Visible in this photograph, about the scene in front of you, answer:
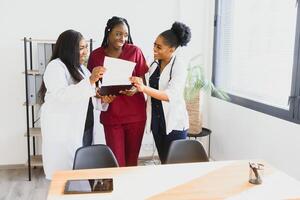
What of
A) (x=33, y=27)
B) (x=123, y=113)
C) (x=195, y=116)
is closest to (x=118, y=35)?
(x=123, y=113)

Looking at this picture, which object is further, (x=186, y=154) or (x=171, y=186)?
(x=186, y=154)

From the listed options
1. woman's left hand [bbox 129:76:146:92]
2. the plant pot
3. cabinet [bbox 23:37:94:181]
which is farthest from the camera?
the plant pot

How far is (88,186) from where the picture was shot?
1644 millimetres

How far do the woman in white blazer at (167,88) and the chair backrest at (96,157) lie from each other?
0.49 m

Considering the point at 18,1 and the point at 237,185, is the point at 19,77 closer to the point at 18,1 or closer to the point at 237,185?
the point at 18,1

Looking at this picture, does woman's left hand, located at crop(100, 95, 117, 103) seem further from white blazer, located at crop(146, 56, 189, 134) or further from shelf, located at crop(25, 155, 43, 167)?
shelf, located at crop(25, 155, 43, 167)

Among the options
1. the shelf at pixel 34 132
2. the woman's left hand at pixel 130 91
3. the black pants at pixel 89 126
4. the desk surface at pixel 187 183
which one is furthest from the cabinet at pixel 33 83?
the desk surface at pixel 187 183

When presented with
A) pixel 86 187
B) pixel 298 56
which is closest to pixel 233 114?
pixel 298 56

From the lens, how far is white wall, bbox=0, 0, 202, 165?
11.7 feet

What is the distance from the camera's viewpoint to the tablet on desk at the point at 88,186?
159 cm

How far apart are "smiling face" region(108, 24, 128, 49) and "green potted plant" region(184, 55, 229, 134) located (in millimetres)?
1277

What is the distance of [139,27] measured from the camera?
3.88 m

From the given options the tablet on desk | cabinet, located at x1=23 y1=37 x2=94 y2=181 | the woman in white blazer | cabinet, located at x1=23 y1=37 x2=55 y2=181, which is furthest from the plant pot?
the tablet on desk

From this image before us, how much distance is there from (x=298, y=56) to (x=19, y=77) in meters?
2.92
